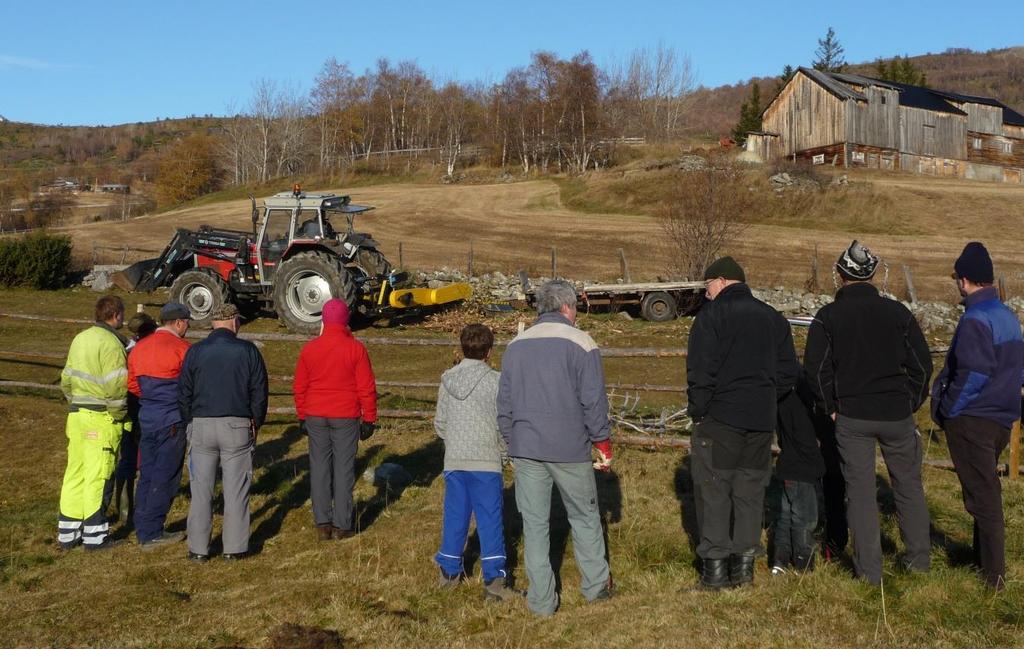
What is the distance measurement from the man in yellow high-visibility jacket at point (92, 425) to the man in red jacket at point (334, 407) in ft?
4.16

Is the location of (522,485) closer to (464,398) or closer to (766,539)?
(464,398)

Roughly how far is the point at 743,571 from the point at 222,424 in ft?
10.3

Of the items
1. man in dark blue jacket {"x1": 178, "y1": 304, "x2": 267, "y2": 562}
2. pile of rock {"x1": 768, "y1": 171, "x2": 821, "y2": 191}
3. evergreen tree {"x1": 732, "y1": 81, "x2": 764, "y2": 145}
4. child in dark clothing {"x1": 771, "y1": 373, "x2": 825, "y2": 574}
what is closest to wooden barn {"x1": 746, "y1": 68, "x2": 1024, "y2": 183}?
evergreen tree {"x1": 732, "y1": 81, "x2": 764, "y2": 145}

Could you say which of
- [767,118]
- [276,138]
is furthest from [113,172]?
[767,118]

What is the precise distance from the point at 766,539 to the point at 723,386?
1517 mm

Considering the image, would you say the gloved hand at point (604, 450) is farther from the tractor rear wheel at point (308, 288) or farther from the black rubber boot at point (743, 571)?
the tractor rear wheel at point (308, 288)

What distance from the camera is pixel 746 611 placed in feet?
14.2

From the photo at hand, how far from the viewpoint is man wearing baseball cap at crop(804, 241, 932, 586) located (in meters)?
4.56

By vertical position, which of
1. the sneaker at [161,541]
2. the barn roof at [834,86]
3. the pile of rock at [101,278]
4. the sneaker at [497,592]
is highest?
the barn roof at [834,86]

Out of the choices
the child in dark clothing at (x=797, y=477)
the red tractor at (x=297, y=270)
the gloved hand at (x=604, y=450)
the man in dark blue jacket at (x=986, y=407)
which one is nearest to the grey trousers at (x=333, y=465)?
the gloved hand at (x=604, y=450)

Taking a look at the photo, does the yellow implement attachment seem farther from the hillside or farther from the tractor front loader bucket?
the hillside

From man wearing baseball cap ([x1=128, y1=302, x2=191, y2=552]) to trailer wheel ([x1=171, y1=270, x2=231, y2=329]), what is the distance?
10420 millimetres

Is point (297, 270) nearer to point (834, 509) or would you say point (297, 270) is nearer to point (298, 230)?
point (298, 230)

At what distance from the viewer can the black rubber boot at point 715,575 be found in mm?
4684
